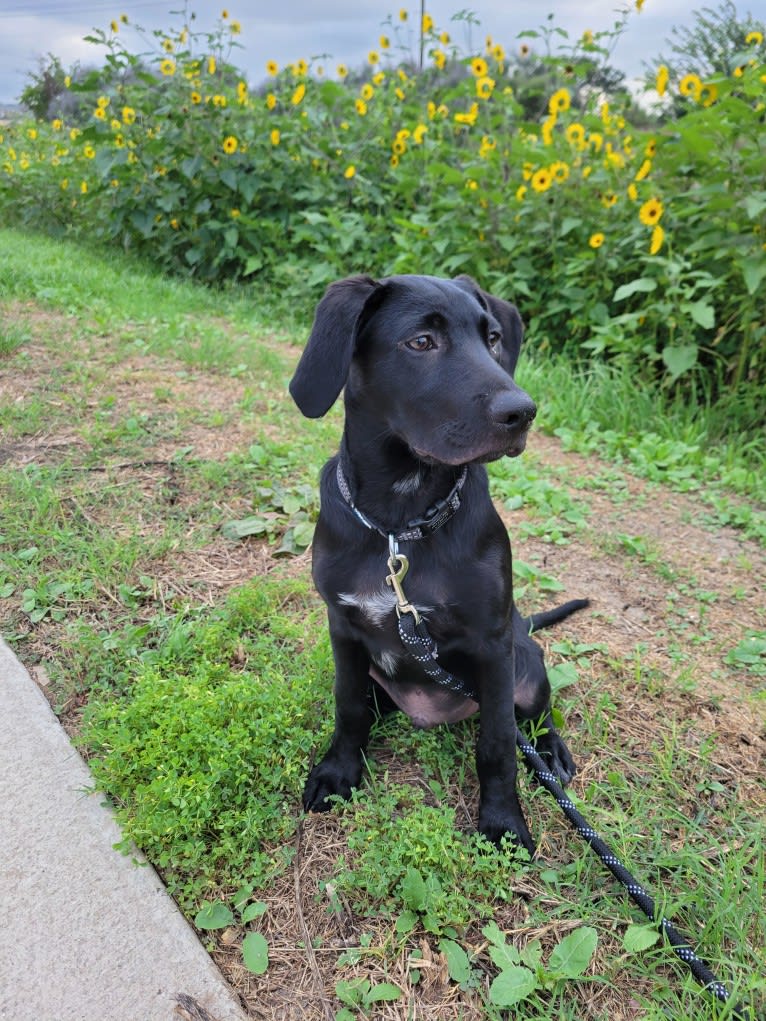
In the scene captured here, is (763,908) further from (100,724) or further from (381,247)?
(381,247)

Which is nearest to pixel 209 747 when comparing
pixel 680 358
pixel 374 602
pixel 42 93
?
pixel 374 602

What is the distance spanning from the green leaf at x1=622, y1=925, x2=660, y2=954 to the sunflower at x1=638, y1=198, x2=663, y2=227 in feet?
12.9

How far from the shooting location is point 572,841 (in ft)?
6.34

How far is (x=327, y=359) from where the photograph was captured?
177cm

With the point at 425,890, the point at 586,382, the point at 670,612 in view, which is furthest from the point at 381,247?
the point at 425,890

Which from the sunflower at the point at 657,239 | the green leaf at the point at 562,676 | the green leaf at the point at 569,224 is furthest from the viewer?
the green leaf at the point at 569,224

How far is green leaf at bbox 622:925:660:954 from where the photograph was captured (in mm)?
1592

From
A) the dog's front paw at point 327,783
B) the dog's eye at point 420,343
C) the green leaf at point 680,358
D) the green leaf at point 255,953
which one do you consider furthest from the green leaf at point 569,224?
the green leaf at point 255,953

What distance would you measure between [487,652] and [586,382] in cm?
317

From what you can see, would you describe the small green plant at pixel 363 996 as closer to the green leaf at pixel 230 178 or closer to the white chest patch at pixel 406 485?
the white chest patch at pixel 406 485

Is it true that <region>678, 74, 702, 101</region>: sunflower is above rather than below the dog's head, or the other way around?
above

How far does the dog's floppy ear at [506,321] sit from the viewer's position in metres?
2.13

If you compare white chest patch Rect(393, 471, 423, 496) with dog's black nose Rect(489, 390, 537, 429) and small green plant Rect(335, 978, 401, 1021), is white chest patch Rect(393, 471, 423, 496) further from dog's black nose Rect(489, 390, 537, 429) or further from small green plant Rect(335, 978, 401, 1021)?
small green plant Rect(335, 978, 401, 1021)

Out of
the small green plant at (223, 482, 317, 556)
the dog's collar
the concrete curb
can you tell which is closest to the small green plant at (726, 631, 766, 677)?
the dog's collar
